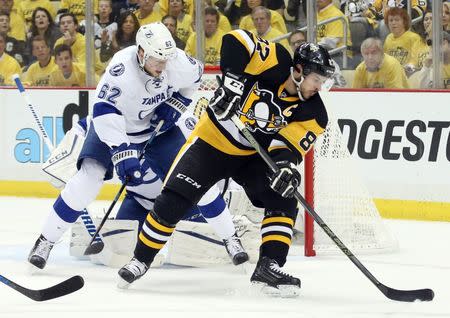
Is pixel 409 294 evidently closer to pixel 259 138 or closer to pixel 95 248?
pixel 259 138

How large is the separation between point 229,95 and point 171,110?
32.2 inches

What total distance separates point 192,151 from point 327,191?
1.22 meters

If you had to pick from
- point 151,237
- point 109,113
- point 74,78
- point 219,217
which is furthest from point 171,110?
point 74,78

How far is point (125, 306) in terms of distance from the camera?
4.35 metres

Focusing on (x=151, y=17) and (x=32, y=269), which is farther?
(x=151, y=17)

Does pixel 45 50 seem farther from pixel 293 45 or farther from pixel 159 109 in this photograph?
pixel 159 109

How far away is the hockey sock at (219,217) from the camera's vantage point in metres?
5.10

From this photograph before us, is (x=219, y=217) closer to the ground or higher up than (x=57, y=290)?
closer to the ground

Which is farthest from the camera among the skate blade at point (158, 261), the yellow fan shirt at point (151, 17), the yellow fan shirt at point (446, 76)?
the yellow fan shirt at point (151, 17)

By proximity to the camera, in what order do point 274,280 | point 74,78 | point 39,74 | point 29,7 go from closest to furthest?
point 274,280, point 74,78, point 39,74, point 29,7

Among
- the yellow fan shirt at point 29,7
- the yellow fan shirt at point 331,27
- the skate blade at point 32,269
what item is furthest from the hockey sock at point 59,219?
the yellow fan shirt at point 29,7

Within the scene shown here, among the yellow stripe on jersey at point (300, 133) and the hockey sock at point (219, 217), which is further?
the hockey sock at point (219, 217)

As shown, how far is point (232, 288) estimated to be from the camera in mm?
4785

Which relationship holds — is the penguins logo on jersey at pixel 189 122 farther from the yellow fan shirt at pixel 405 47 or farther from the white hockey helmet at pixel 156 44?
the yellow fan shirt at pixel 405 47
